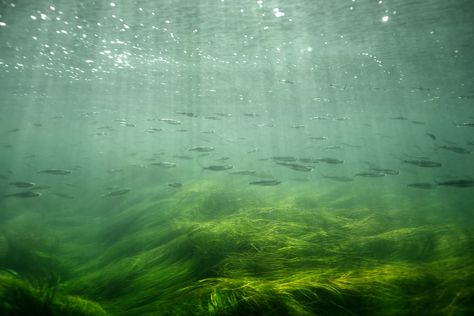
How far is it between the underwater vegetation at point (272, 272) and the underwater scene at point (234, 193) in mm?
29

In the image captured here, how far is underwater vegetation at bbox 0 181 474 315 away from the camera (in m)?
3.50

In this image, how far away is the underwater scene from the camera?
12.6 feet

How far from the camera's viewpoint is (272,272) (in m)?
4.77

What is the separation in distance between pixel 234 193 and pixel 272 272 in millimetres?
11046

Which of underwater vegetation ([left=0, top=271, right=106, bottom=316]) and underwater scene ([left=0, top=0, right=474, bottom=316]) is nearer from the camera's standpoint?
underwater vegetation ([left=0, top=271, right=106, bottom=316])

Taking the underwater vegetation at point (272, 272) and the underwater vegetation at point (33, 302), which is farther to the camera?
the underwater vegetation at point (272, 272)

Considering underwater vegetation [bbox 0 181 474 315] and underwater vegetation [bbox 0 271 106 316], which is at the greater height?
underwater vegetation [bbox 0 271 106 316]

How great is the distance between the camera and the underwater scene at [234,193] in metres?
3.83

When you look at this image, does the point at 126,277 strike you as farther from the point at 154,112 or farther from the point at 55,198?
the point at 154,112

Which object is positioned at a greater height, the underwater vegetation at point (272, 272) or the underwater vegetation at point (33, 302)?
the underwater vegetation at point (33, 302)

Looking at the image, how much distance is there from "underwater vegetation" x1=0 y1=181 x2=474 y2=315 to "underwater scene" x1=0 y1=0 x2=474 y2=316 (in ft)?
0.10

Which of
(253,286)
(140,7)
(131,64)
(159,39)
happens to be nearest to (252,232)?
(253,286)

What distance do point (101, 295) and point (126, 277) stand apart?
2.05 feet

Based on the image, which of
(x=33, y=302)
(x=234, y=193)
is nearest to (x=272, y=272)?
(x=33, y=302)
